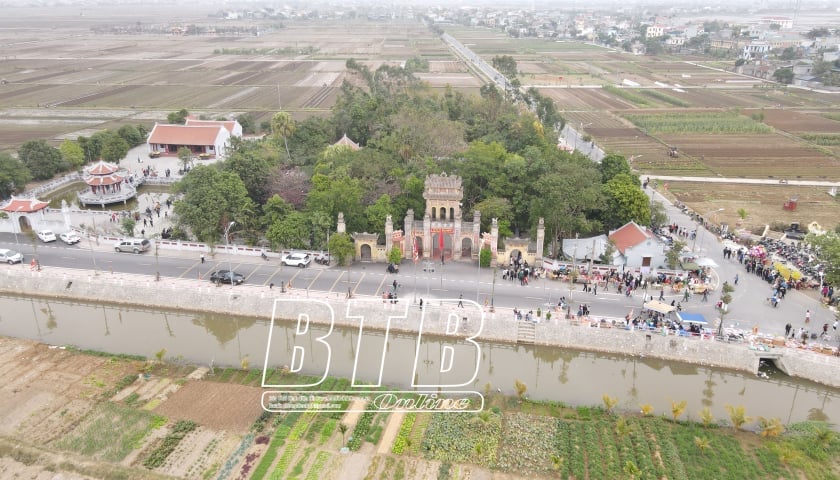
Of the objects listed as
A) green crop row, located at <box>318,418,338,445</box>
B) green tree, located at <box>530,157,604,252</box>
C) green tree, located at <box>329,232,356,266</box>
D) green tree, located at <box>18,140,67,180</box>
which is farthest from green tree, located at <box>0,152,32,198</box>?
green tree, located at <box>530,157,604,252</box>

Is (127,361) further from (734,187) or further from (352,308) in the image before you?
(734,187)

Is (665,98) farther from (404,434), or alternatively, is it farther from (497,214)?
(404,434)

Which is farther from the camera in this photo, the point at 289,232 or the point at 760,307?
the point at 289,232

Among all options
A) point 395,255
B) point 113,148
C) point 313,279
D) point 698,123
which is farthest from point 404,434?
point 698,123

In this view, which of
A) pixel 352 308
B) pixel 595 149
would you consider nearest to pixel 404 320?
pixel 352 308

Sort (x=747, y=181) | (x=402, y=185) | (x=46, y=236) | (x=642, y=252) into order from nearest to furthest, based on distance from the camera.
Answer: (x=642, y=252), (x=46, y=236), (x=402, y=185), (x=747, y=181)

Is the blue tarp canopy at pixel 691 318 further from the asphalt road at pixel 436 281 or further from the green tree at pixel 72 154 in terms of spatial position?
the green tree at pixel 72 154

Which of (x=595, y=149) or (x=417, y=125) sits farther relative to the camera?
(x=595, y=149)
